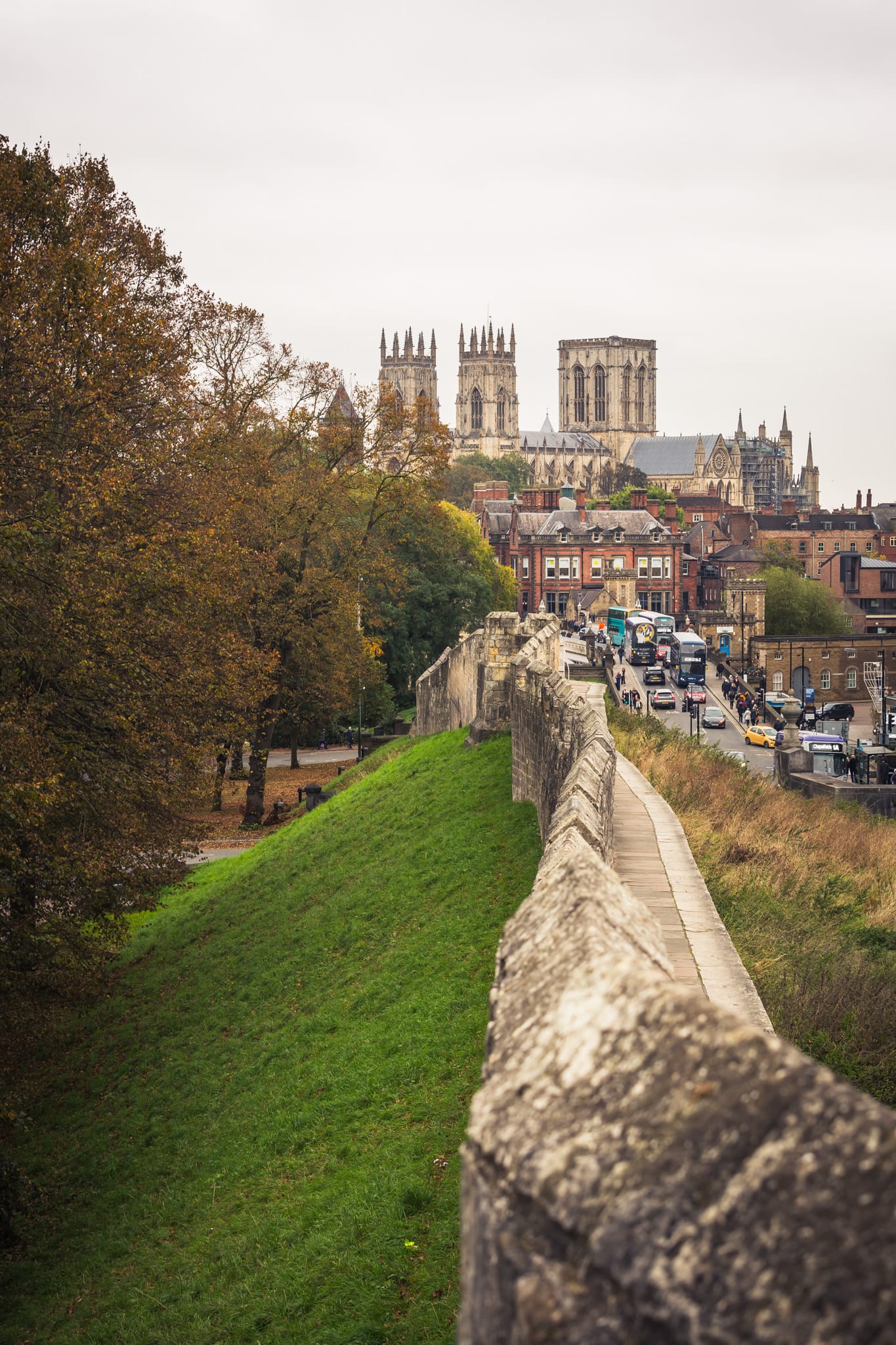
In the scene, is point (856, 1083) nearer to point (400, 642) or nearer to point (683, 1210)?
point (683, 1210)

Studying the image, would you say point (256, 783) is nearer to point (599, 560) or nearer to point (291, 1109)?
point (291, 1109)

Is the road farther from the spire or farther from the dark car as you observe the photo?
the spire

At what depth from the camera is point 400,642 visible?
162 feet

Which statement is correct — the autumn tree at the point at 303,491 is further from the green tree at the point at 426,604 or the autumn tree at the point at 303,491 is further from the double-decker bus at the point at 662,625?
the double-decker bus at the point at 662,625

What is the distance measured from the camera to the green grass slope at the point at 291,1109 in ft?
28.1

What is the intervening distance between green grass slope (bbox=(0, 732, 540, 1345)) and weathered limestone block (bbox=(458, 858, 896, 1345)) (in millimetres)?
5018

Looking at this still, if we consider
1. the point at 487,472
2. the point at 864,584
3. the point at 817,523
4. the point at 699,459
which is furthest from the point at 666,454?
the point at 864,584

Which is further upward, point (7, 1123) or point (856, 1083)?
point (856, 1083)

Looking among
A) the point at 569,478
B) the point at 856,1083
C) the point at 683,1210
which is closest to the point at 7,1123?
the point at 856,1083

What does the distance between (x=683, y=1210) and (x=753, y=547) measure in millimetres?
112681

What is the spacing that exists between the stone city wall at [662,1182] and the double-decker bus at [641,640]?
72.2m

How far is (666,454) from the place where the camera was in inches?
7190

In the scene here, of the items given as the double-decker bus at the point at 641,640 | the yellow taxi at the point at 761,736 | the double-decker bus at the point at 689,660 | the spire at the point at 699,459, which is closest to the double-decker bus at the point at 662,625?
the double-decker bus at the point at 641,640

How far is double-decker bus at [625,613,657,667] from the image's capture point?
74875 mm
